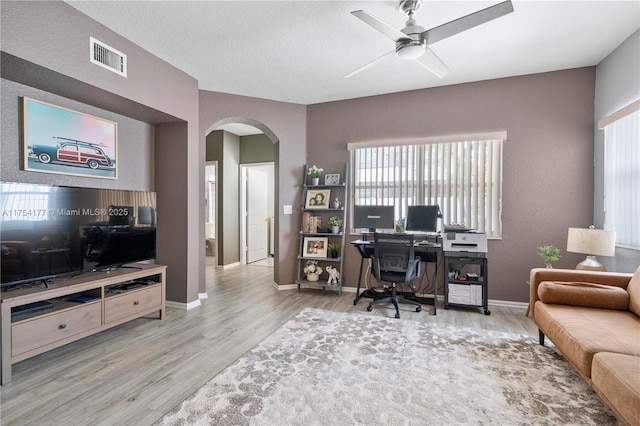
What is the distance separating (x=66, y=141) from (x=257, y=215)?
4311 millimetres

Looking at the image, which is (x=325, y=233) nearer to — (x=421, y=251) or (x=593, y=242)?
(x=421, y=251)

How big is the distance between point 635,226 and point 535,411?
84.7 inches

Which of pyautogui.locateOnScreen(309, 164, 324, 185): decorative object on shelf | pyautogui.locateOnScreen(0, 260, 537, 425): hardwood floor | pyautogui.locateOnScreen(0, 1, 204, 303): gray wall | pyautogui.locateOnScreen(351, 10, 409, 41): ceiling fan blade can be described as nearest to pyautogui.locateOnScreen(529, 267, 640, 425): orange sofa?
pyautogui.locateOnScreen(0, 260, 537, 425): hardwood floor

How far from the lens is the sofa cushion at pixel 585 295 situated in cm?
223

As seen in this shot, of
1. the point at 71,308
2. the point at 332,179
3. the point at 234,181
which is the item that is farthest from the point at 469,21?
the point at 234,181

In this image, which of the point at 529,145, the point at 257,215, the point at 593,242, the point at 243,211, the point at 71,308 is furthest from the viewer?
the point at 257,215

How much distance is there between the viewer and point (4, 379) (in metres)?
1.97

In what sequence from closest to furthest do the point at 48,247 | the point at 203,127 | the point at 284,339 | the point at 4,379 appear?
the point at 4,379
the point at 48,247
the point at 284,339
the point at 203,127

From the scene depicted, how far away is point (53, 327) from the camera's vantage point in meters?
2.22

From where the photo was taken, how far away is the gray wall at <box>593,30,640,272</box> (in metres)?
2.70

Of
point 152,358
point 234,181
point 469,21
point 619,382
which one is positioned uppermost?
point 469,21

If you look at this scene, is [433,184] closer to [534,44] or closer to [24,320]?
[534,44]

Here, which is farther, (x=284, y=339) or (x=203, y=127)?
(x=203, y=127)

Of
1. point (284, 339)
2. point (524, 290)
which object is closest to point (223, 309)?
point (284, 339)
